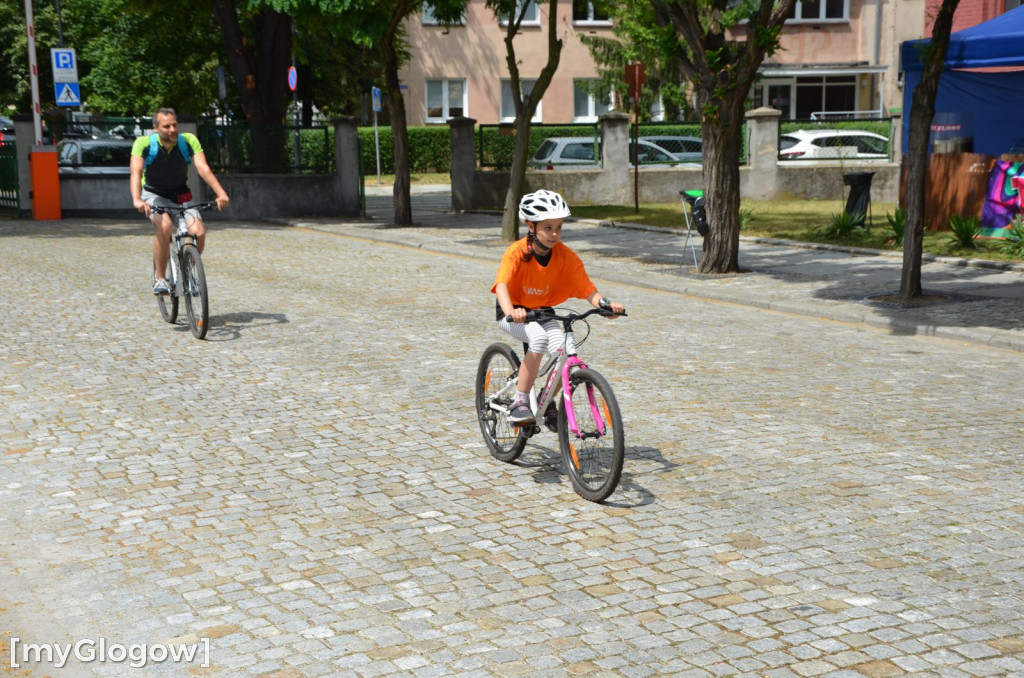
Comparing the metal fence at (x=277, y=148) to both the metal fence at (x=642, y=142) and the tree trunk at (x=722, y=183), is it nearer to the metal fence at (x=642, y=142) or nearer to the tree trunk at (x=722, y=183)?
the metal fence at (x=642, y=142)

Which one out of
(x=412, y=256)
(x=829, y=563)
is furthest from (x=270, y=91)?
(x=829, y=563)

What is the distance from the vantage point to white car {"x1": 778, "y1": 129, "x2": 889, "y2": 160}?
97.3 feet

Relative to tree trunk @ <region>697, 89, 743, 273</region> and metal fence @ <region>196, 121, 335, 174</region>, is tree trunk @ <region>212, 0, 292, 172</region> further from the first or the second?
tree trunk @ <region>697, 89, 743, 273</region>

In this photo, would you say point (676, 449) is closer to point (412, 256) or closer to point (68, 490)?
point (68, 490)

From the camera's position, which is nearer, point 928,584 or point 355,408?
point 928,584

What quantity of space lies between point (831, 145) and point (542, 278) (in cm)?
2540

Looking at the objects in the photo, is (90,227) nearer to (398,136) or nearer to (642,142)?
(398,136)

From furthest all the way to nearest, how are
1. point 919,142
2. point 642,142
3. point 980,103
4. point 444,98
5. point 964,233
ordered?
point 444,98 < point 642,142 < point 980,103 < point 964,233 < point 919,142

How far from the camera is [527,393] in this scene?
6855mm

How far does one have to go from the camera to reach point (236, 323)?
39.9 feet

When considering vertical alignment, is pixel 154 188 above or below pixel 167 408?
above

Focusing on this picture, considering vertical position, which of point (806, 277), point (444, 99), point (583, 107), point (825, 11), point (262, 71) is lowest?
point (806, 277)

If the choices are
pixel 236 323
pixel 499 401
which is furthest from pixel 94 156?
pixel 499 401

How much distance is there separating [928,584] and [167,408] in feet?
17.7
